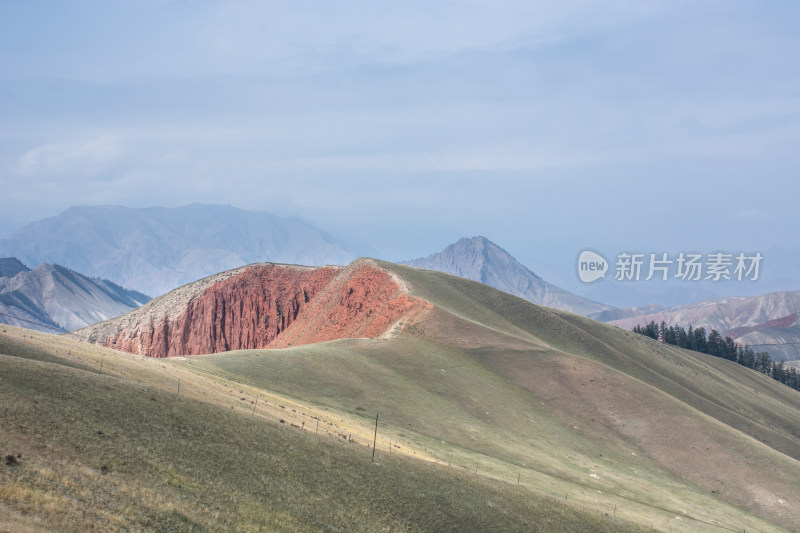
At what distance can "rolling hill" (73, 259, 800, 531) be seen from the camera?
2687 inches

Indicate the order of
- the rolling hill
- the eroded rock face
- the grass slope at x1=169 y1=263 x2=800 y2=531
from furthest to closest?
1. the eroded rock face
2. the rolling hill
3. the grass slope at x1=169 y1=263 x2=800 y2=531

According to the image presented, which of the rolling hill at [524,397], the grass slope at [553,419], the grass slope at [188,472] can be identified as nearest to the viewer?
the grass slope at [188,472]

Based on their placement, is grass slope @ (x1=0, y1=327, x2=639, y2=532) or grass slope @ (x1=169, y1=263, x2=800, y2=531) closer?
grass slope @ (x1=0, y1=327, x2=639, y2=532)

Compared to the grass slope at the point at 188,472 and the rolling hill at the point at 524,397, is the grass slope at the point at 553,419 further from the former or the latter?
the grass slope at the point at 188,472

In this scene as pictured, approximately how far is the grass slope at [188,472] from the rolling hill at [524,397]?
9.02 metres

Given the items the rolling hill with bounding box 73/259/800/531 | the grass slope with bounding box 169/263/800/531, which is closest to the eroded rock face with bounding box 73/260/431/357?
the rolling hill with bounding box 73/259/800/531

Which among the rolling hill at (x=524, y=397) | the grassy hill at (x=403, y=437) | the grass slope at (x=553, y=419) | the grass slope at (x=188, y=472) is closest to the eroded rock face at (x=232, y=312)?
the rolling hill at (x=524, y=397)

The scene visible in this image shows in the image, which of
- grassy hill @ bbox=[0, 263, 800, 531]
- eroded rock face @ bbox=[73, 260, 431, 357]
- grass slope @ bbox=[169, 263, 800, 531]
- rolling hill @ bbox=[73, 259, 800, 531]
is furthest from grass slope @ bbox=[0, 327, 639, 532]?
eroded rock face @ bbox=[73, 260, 431, 357]

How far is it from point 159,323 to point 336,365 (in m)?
94.5

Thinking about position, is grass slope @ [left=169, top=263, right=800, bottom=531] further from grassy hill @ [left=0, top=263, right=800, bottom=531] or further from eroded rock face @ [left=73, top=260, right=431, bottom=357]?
eroded rock face @ [left=73, top=260, right=431, bottom=357]

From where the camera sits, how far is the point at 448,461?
60.0m

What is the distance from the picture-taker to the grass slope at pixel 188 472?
27141mm

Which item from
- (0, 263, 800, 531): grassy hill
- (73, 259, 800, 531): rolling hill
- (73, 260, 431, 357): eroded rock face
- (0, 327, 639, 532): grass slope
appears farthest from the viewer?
(73, 260, 431, 357): eroded rock face

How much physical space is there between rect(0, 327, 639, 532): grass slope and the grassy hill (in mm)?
144
